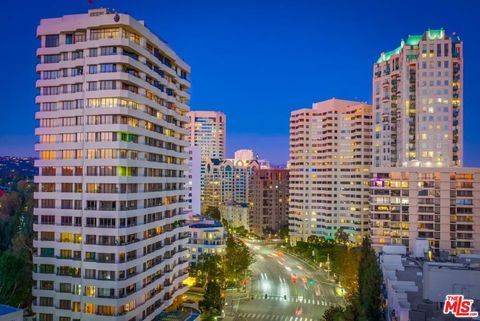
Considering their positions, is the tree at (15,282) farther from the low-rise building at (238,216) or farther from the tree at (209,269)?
the low-rise building at (238,216)

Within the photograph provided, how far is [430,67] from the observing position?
113188mm

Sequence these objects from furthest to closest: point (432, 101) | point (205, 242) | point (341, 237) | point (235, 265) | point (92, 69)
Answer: point (341, 237), point (432, 101), point (205, 242), point (235, 265), point (92, 69)

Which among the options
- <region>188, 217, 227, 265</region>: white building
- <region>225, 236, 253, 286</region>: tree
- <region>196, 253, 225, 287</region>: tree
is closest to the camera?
<region>196, 253, 225, 287</region>: tree

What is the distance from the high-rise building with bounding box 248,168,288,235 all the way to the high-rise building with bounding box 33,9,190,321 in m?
121

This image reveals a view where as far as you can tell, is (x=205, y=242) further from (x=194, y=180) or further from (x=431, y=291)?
(x=431, y=291)

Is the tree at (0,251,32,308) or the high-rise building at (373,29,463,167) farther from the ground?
the high-rise building at (373,29,463,167)

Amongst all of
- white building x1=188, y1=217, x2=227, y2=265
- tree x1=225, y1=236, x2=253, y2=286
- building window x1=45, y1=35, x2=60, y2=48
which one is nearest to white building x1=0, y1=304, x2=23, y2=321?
building window x1=45, y1=35, x2=60, y2=48

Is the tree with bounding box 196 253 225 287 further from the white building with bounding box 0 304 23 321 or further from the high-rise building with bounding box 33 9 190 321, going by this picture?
the white building with bounding box 0 304 23 321

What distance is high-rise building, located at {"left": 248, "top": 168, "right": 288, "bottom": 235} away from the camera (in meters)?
182

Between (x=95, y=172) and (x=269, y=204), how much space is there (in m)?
131

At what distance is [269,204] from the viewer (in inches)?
7244

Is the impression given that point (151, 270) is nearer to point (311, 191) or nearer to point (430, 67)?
point (430, 67)

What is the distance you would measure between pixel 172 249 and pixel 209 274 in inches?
778

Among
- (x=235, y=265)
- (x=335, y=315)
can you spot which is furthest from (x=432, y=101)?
(x=335, y=315)
